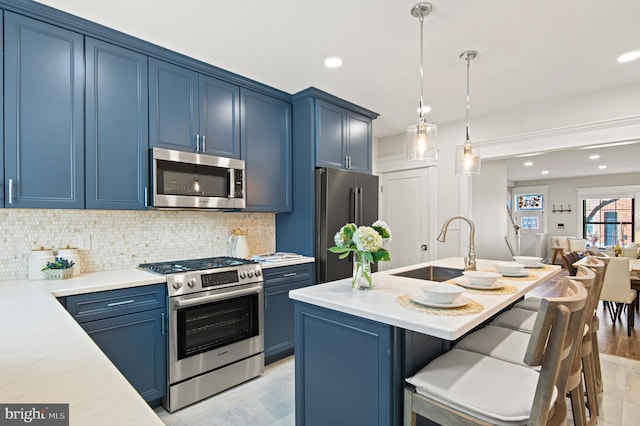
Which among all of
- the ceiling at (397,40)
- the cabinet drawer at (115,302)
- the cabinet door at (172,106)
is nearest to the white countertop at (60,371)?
the cabinet drawer at (115,302)

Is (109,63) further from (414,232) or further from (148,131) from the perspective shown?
(414,232)

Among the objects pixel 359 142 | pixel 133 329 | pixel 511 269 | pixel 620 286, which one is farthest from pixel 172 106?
pixel 620 286

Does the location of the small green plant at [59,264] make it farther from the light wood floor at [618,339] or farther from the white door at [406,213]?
the light wood floor at [618,339]

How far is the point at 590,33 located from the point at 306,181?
2.40 meters

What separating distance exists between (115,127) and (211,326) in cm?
157

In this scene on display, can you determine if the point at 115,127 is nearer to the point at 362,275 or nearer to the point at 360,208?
the point at 362,275

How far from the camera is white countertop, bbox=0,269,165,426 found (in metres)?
0.66

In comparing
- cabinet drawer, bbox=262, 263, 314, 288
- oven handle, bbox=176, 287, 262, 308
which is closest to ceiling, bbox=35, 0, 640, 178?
cabinet drawer, bbox=262, 263, 314, 288

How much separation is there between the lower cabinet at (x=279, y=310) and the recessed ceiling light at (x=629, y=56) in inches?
122

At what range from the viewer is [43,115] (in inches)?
81.4

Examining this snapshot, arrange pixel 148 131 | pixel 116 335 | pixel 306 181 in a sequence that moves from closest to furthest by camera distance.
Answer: pixel 116 335
pixel 148 131
pixel 306 181

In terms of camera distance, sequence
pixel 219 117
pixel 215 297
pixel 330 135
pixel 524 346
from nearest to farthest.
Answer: pixel 524 346 < pixel 215 297 < pixel 219 117 < pixel 330 135

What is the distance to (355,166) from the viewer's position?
3.78m

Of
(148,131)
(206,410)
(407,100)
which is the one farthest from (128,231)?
(407,100)
